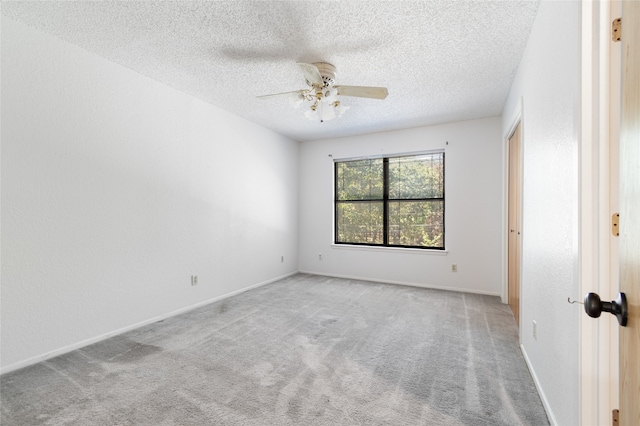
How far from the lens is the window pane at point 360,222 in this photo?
4.98 meters

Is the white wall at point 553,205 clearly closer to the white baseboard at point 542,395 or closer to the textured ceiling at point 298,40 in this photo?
the white baseboard at point 542,395

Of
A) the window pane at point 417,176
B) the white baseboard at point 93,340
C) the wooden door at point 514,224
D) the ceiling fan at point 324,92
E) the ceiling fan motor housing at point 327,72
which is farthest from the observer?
the window pane at point 417,176

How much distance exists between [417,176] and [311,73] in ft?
9.58

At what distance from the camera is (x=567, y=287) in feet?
4.40

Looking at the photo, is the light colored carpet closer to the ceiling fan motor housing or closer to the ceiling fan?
the ceiling fan

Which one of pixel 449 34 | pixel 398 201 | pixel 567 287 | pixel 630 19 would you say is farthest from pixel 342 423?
pixel 398 201

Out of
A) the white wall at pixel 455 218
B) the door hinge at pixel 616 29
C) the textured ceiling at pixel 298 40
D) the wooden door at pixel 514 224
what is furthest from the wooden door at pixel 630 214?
the white wall at pixel 455 218

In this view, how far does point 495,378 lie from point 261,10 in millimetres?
2979

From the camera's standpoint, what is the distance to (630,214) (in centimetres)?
75

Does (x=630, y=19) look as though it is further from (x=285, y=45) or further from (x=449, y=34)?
(x=285, y=45)

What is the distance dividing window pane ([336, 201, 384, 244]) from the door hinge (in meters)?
4.04

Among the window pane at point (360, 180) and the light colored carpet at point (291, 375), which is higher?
the window pane at point (360, 180)

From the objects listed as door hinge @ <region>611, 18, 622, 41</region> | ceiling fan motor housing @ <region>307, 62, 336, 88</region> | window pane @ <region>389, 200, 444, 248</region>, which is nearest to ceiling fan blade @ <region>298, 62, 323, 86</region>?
ceiling fan motor housing @ <region>307, 62, 336, 88</region>

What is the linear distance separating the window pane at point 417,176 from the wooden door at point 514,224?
1.14 m
